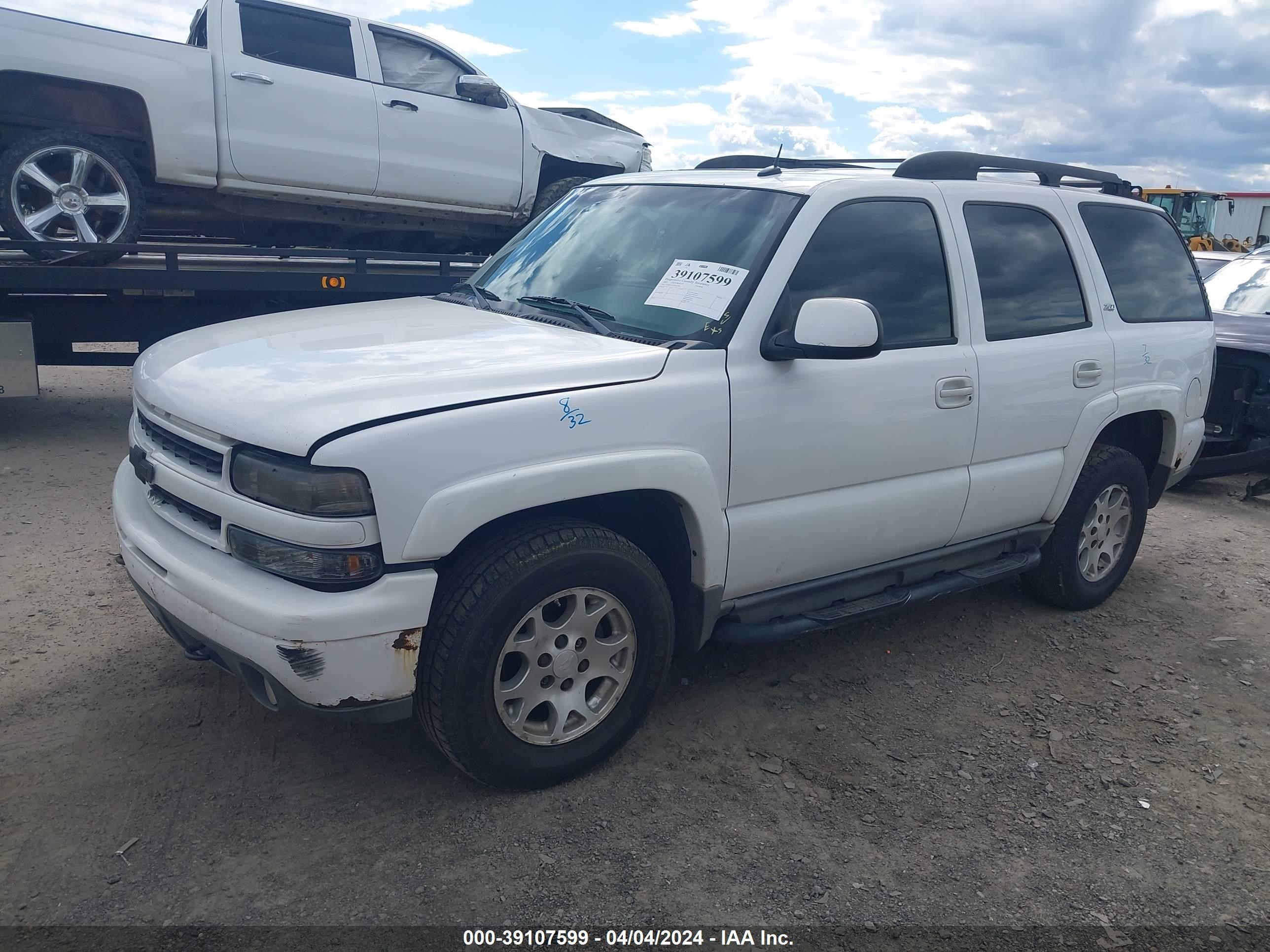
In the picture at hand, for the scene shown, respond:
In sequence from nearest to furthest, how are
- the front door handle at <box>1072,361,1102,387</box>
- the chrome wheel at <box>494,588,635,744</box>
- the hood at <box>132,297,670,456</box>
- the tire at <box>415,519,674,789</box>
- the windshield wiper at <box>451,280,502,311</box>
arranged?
the hood at <box>132,297,670,456</box>
the tire at <box>415,519,674,789</box>
the chrome wheel at <box>494,588,635,744</box>
the windshield wiper at <box>451,280,502,311</box>
the front door handle at <box>1072,361,1102,387</box>

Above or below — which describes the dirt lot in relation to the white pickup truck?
below

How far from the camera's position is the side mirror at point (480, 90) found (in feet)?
26.2

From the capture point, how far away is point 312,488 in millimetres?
2471

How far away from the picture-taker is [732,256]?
3375mm

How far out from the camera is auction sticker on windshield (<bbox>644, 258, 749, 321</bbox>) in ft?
10.7

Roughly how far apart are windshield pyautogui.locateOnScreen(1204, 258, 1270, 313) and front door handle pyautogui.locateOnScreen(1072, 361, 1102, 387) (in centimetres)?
438

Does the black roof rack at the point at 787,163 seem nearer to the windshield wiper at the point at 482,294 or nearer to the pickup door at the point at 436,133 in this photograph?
the windshield wiper at the point at 482,294

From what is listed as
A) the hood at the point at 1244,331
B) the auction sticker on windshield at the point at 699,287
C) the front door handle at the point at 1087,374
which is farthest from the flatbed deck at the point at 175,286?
the hood at the point at 1244,331

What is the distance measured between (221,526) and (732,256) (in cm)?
183

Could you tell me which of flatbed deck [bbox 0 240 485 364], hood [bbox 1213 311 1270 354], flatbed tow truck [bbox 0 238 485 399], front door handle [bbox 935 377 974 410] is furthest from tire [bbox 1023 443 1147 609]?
flatbed tow truck [bbox 0 238 485 399]

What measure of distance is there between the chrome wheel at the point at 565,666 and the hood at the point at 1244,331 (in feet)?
19.4

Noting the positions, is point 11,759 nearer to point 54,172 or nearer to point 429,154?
point 54,172

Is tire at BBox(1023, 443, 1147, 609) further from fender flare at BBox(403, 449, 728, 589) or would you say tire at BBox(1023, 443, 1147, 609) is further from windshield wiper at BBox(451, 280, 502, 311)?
windshield wiper at BBox(451, 280, 502, 311)

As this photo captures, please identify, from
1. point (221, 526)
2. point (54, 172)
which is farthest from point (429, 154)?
point (221, 526)
